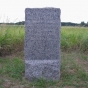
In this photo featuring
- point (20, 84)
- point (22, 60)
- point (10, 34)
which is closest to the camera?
point (20, 84)

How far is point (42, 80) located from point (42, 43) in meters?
0.60

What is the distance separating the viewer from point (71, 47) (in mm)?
6793

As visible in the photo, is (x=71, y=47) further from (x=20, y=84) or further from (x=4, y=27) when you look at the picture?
(x=20, y=84)

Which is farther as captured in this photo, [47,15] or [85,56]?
[85,56]

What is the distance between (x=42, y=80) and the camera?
4914 mm

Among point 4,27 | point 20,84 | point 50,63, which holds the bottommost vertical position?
point 20,84

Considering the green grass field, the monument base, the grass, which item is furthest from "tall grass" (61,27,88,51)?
the monument base

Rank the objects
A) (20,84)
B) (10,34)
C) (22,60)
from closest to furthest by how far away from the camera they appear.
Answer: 1. (20,84)
2. (22,60)
3. (10,34)

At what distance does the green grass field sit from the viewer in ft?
16.0

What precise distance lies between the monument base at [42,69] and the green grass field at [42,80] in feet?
0.36

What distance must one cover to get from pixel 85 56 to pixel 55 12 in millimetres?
1703

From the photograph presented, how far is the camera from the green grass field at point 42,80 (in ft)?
16.0

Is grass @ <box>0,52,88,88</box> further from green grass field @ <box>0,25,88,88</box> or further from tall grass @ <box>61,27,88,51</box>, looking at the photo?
tall grass @ <box>61,27,88,51</box>

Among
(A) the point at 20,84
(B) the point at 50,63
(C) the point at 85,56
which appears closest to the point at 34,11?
(B) the point at 50,63
